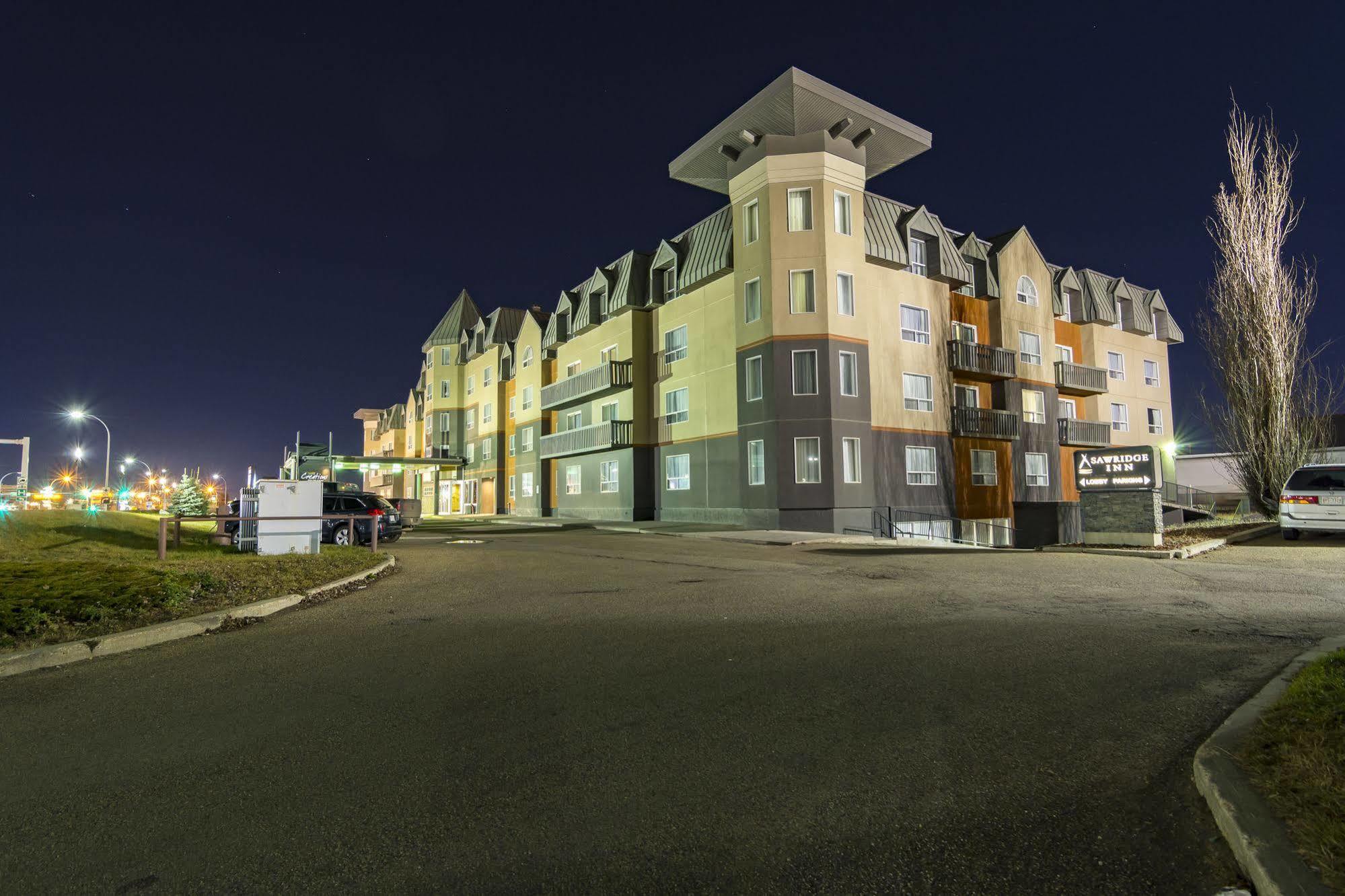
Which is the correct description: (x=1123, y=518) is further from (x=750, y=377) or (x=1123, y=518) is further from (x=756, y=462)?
(x=750, y=377)

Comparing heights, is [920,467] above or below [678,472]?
below

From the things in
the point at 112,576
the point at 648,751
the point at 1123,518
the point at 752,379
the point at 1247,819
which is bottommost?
the point at 648,751

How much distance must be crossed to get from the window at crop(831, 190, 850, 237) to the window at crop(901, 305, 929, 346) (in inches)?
175

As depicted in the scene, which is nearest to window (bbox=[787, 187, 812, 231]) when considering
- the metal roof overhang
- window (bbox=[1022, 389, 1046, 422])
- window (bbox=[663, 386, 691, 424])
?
the metal roof overhang

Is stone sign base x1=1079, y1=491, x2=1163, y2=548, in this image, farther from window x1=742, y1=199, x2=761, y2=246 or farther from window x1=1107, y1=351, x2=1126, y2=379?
window x1=1107, y1=351, x2=1126, y2=379

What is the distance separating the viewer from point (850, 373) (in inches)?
1155

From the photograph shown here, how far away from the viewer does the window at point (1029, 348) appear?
3622cm

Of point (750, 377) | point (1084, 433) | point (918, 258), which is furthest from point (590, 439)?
point (1084, 433)

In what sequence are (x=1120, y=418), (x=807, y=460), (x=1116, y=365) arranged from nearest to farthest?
(x=807, y=460) < (x=1120, y=418) < (x=1116, y=365)

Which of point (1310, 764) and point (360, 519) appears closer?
point (1310, 764)

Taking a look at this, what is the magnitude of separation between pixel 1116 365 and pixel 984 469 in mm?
15194

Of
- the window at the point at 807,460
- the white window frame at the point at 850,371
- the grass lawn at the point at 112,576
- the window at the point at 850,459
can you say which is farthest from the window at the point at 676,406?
the grass lawn at the point at 112,576

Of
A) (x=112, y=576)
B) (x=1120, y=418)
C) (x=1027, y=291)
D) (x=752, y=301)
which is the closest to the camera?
(x=112, y=576)

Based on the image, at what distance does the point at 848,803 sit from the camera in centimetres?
374
